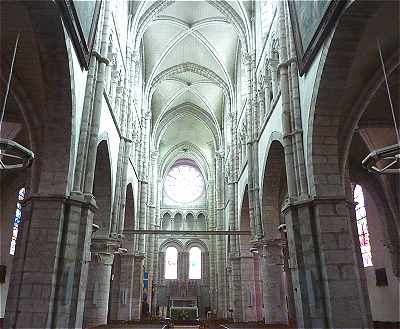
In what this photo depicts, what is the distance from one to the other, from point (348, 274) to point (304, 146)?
3.79 m

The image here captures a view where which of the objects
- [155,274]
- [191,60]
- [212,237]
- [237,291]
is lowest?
[237,291]

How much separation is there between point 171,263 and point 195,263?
2.42m

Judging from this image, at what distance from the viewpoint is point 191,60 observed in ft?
101

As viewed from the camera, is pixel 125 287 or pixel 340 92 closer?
pixel 340 92

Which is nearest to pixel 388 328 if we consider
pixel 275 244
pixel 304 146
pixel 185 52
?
pixel 275 244

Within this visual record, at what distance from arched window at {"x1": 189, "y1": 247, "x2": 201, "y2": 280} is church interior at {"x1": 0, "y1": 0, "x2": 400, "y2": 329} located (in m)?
7.56

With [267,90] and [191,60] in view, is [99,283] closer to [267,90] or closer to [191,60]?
[267,90]

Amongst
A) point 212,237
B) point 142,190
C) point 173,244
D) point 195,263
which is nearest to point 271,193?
point 142,190

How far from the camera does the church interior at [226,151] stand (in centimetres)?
989

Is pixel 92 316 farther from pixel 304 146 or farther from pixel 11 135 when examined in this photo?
pixel 304 146

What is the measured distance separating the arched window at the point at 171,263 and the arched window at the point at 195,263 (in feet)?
4.89

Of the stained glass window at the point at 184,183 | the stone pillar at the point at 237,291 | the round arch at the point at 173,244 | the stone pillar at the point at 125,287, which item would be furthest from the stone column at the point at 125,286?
the stained glass window at the point at 184,183

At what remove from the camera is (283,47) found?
14.1m

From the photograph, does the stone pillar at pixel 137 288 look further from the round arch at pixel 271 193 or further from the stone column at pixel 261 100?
the stone column at pixel 261 100
